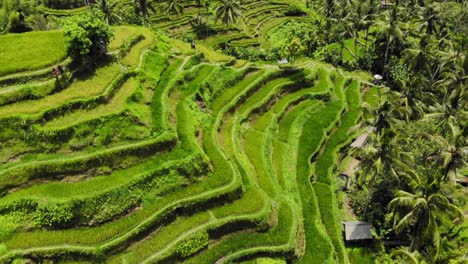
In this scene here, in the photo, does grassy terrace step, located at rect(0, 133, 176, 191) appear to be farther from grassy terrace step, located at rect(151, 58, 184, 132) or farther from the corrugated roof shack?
the corrugated roof shack

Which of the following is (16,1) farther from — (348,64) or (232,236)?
(348,64)

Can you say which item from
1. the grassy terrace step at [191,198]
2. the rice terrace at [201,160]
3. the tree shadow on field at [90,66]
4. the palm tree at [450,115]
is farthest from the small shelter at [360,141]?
the tree shadow on field at [90,66]

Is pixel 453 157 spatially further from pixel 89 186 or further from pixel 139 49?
pixel 139 49

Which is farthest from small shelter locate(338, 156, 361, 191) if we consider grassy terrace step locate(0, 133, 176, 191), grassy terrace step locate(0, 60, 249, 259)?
grassy terrace step locate(0, 133, 176, 191)

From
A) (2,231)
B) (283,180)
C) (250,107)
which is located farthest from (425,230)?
(2,231)

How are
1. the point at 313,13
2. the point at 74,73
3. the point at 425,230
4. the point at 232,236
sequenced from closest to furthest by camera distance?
the point at 425,230
the point at 232,236
the point at 74,73
the point at 313,13
